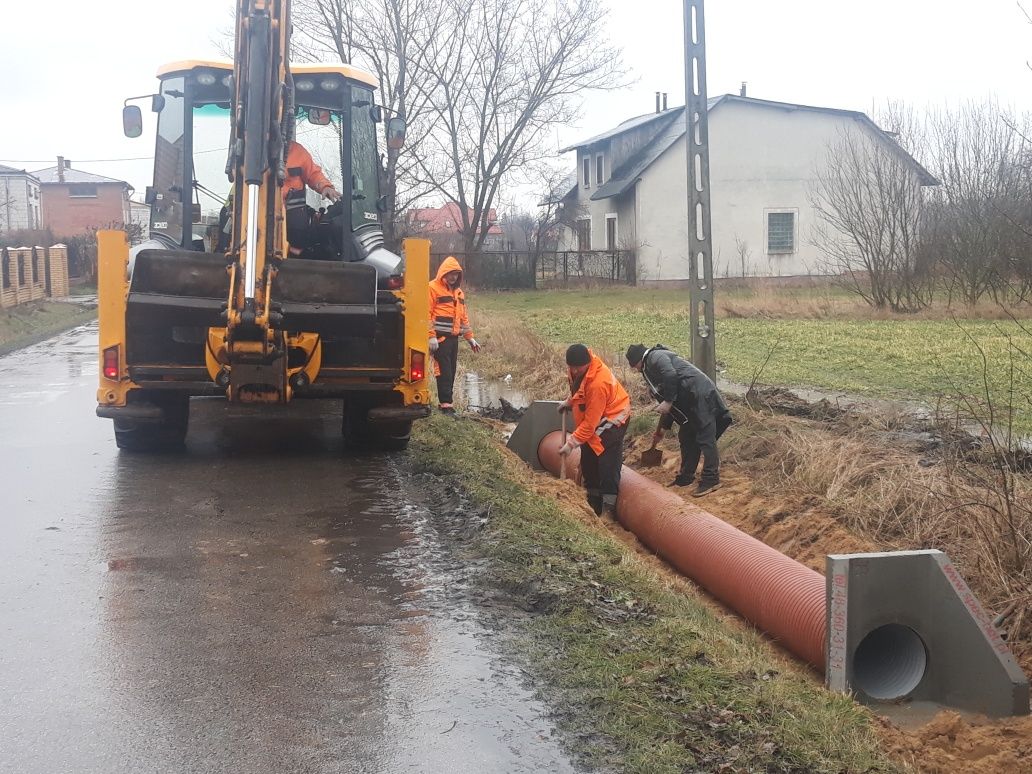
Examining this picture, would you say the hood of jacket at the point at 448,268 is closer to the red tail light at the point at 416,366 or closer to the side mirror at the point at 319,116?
the side mirror at the point at 319,116

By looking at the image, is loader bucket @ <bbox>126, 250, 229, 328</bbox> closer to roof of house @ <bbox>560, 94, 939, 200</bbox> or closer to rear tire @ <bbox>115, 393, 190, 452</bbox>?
rear tire @ <bbox>115, 393, 190, 452</bbox>

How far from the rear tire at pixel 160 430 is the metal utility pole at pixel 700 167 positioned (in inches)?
181

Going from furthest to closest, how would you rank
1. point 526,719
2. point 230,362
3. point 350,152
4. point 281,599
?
point 350,152, point 230,362, point 281,599, point 526,719

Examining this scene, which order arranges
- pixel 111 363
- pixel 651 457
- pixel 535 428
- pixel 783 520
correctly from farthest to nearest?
pixel 535 428 → pixel 651 457 → pixel 111 363 → pixel 783 520

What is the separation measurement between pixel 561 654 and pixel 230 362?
428 centimetres

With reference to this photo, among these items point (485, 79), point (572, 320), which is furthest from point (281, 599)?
point (485, 79)

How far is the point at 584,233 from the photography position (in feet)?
166

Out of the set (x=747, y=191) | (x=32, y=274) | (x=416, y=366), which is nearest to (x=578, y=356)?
(x=416, y=366)

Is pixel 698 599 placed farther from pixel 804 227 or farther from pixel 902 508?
pixel 804 227

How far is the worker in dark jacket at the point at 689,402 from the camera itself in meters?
9.15

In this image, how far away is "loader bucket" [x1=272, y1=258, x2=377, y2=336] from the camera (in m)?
8.41

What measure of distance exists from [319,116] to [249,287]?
269cm

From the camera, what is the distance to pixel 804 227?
42.7 metres

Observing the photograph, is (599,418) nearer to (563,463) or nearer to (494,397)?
(563,463)
